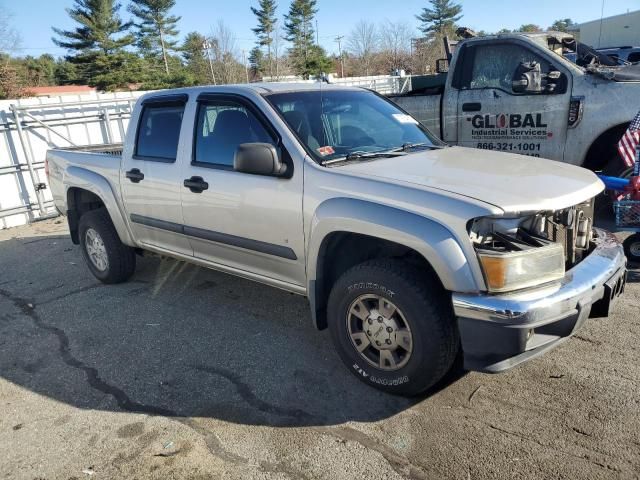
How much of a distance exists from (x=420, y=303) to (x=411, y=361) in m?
0.36

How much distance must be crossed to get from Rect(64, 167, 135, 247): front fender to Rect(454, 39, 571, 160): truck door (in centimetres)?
423

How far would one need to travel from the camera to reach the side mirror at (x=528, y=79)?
5949 millimetres

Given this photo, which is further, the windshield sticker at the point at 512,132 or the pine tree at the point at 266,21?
the pine tree at the point at 266,21

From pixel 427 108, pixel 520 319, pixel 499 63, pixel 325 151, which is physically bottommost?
pixel 520 319

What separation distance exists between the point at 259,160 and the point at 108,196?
7.55 feet

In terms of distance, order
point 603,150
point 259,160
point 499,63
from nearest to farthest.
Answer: point 259,160, point 603,150, point 499,63

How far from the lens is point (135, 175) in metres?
4.56

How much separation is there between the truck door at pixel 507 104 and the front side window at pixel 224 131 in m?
3.73

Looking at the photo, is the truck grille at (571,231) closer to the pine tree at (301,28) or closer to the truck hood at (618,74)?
the truck hood at (618,74)

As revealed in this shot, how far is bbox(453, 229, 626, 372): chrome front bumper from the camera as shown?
8.25 ft

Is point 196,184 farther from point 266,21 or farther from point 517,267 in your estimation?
point 266,21

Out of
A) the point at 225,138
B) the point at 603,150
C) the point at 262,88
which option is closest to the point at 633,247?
the point at 603,150

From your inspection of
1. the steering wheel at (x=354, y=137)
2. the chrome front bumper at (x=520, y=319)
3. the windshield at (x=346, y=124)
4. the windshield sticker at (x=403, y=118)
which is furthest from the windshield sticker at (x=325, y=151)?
the chrome front bumper at (x=520, y=319)

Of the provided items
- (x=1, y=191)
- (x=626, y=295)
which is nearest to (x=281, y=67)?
(x=1, y=191)
